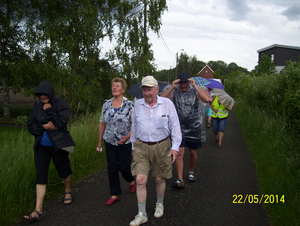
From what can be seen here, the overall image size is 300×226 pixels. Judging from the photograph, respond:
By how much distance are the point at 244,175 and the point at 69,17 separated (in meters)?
14.6

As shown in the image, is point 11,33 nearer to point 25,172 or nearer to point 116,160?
point 25,172

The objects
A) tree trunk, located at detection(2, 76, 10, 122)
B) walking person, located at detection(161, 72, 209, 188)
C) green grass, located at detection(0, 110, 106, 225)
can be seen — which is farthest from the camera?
tree trunk, located at detection(2, 76, 10, 122)

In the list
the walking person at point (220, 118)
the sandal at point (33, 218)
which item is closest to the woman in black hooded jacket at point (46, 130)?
the sandal at point (33, 218)

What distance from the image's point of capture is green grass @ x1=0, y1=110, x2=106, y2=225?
12.0 feet

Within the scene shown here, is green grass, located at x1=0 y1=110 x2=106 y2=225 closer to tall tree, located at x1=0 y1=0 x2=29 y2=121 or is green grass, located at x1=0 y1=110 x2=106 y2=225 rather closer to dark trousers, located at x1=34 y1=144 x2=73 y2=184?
dark trousers, located at x1=34 y1=144 x2=73 y2=184

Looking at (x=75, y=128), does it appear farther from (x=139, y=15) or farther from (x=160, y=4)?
(x=160, y=4)

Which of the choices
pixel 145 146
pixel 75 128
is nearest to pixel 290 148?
pixel 145 146

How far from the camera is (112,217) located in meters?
3.71

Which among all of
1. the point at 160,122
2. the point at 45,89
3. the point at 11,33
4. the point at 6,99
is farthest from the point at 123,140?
the point at 6,99
